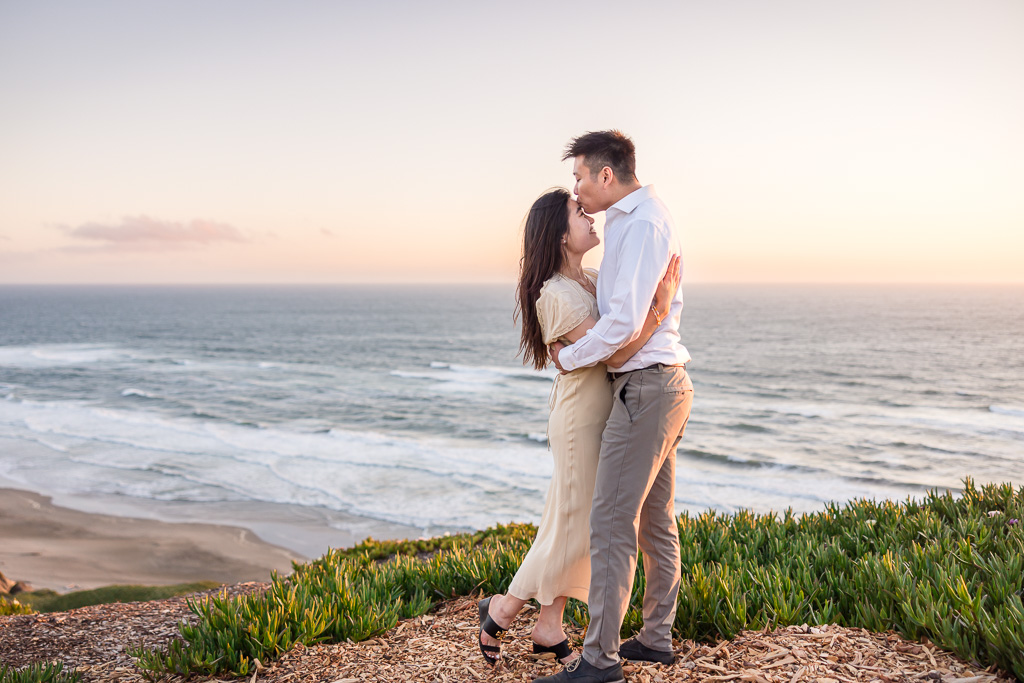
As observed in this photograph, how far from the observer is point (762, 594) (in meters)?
3.84

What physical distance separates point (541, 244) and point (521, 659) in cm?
210

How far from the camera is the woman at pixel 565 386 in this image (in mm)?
3037

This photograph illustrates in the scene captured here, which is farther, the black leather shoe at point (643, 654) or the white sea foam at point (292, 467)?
the white sea foam at point (292, 467)

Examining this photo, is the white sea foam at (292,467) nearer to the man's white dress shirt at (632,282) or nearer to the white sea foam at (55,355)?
the man's white dress shirt at (632,282)

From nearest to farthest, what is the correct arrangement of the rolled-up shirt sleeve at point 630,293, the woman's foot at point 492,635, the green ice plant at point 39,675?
1. the rolled-up shirt sleeve at point 630,293
2. the woman's foot at point 492,635
3. the green ice plant at point 39,675

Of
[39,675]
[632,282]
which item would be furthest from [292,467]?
[632,282]

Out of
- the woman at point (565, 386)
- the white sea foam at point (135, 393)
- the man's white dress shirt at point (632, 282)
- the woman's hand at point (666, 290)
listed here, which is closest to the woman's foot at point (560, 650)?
the woman at point (565, 386)

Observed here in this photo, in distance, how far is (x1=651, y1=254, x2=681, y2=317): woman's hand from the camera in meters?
2.89

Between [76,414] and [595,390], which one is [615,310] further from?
[76,414]

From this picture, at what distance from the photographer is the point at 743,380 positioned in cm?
4031

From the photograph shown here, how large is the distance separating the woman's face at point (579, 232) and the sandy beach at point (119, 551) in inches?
483

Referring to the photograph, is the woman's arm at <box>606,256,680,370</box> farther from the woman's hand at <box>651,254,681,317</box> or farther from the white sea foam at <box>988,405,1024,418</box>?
the white sea foam at <box>988,405,1024,418</box>

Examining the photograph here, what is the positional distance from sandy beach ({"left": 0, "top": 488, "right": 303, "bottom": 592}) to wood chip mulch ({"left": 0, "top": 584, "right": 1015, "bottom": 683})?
9.94m

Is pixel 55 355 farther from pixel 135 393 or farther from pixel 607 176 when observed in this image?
pixel 607 176
